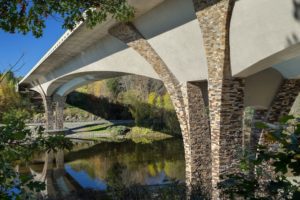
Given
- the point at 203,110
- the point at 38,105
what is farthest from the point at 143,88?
the point at 203,110

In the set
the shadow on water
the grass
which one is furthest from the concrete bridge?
the grass

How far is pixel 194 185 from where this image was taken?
10.7 m

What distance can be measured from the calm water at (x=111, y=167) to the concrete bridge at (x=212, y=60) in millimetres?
2484

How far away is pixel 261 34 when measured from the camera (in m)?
7.29

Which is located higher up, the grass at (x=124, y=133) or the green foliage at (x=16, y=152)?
the grass at (x=124, y=133)

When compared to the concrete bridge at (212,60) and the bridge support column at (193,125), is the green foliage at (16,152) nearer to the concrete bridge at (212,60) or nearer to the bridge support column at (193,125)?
the concrete bridge at (212,60)

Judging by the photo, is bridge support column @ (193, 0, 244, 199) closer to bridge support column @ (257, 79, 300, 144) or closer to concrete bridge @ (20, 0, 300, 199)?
concrete bridge @ (20, 0, 300, 199)

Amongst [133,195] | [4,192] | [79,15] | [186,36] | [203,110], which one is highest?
[186,36]

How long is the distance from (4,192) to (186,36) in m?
8.28

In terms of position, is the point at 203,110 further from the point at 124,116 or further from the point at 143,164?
the point at 124,116

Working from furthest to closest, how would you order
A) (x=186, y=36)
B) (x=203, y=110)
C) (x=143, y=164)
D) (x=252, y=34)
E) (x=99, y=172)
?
(x=143, y=164) → (x=99, y=172) → (x=203, y=110) → (x=186, y=36) → (x=252, y=34)

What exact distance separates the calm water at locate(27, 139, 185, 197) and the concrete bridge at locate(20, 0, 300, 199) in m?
2.48

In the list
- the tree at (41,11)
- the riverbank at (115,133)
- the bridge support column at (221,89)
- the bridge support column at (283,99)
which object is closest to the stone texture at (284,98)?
the bridge support column at (283,99)

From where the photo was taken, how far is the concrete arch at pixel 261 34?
6.50 meters
